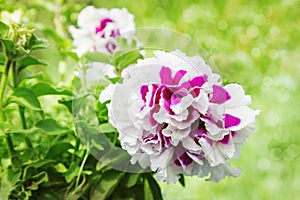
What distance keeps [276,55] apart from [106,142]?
5.16 feet

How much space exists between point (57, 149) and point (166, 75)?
Result: 0.17 metres

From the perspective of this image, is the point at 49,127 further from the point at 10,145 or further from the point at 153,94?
the point at 153,94

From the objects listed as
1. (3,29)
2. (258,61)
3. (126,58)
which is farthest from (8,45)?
(258,61)

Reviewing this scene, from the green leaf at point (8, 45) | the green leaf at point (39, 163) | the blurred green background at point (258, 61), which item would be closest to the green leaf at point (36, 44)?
the green leaf at point (8, 45)

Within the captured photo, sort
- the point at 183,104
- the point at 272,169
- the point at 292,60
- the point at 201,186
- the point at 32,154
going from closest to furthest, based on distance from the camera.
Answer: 1. the point at 183,104
2. the point at 32,154
3. the point at 201,186
4. the point at 272,169
5. the point at 292,60

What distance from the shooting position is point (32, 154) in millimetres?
604

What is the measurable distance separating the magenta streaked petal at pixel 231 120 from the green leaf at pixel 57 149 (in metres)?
0.18

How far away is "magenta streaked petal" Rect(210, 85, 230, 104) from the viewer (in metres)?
0.51

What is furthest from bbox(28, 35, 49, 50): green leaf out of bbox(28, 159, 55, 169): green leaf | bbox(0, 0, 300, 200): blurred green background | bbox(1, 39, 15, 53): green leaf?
bbox(0, 0, 300, 200): blurred green background

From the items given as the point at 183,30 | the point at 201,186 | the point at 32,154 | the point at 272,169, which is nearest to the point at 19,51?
the point at 32,154

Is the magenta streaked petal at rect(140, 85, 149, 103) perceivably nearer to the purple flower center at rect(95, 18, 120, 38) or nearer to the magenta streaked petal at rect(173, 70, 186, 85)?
the magenta streaked petal at rect(173, 70, 186, 85)

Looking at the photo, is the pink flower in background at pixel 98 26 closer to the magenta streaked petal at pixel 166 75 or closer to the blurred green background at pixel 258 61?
the magenta streaked petal at pixel 166 75

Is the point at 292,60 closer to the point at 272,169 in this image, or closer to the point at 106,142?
the point at 272,169

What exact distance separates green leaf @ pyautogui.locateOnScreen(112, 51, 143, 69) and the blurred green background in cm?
70
